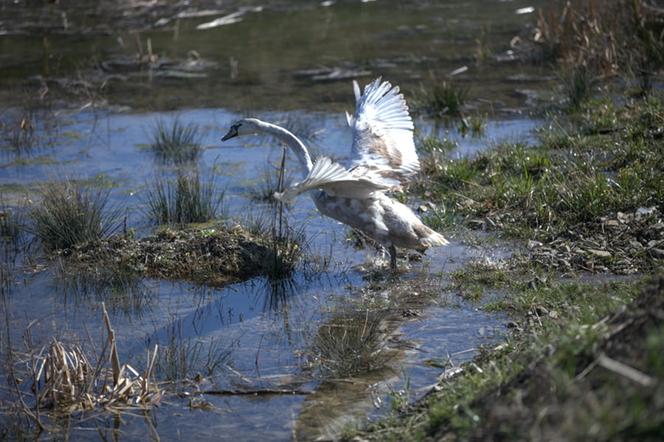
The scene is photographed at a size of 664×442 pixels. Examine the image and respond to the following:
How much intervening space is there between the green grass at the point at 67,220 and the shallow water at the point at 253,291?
356 millimetres

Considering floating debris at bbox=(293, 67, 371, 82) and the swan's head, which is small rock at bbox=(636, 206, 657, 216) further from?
floating debris at bbox=(293, 67, 371, 82)

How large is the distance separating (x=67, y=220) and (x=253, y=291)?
6.13 feet

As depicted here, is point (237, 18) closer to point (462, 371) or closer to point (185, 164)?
point (185, 164)

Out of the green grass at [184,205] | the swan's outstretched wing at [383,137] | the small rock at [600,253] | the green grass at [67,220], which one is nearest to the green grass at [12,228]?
the green grass at [67,220]

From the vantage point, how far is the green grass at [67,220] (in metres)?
8.23

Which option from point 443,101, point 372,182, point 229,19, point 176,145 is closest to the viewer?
point 372,182

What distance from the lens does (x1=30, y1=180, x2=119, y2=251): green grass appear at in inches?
324

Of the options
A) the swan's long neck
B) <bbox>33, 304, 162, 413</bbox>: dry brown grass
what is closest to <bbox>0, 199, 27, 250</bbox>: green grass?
the swan's long neck

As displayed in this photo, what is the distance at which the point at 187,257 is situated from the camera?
309 inches

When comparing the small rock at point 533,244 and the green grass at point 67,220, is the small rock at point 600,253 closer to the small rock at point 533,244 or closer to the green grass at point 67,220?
the small rock at point 533,244

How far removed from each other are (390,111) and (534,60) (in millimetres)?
6928

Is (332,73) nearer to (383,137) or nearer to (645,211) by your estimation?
(383,137)

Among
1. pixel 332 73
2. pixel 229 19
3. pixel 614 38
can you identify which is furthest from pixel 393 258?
pixel 229 19

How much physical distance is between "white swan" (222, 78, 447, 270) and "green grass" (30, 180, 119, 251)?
1.61m
